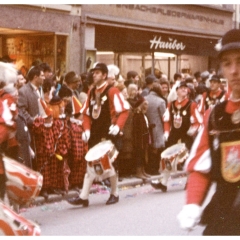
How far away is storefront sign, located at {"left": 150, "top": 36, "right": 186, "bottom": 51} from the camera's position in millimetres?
16625

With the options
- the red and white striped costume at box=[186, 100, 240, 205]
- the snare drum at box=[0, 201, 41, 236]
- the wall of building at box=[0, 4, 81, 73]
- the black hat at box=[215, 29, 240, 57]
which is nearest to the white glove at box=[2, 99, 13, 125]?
the snare drum at box=[0, 201, 41, 236]

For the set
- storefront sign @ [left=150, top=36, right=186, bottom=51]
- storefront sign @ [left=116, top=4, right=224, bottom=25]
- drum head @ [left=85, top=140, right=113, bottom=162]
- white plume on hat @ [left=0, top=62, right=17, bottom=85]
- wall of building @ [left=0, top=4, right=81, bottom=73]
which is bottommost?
drum head @ [left=85, top=140, right=113, bottom=162]

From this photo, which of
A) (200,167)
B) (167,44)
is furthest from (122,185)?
(167,44)

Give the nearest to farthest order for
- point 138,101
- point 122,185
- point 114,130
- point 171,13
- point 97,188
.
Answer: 1. point 114,130
2. point 97,188
3. point 122,185
4. point 138,101
5. point 171,13

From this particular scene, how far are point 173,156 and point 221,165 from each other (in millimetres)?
5462

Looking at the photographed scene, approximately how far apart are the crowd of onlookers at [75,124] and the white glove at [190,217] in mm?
2997

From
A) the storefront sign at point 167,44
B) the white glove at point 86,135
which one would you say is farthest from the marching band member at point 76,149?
the storefront sign at point 167,44

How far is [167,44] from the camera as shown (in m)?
17.4

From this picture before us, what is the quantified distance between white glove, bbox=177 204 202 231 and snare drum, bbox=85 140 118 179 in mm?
4161

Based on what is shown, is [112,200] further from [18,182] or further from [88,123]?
[18,182]

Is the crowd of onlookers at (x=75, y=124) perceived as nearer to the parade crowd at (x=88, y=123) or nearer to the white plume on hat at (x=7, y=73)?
the parade crowd at (x=88, y=123)

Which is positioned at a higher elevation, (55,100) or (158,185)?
(55,100)

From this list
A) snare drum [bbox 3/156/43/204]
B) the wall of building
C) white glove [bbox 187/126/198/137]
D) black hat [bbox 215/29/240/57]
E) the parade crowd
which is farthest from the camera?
the wall of building

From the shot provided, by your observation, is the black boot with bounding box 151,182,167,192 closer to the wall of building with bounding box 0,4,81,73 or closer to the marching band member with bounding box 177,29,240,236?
the wall of building with bounding box 0,4,81,73
